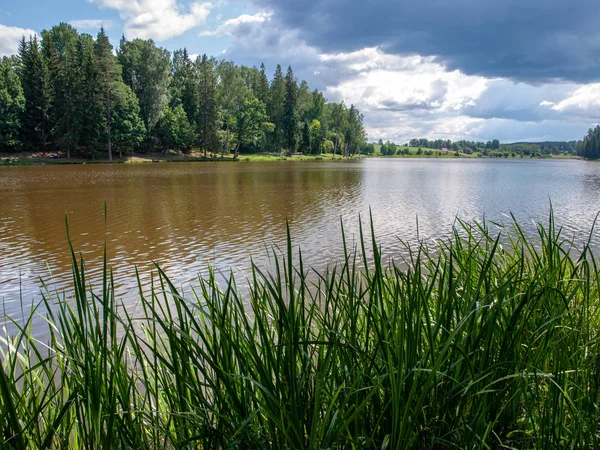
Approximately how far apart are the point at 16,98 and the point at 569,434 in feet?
210

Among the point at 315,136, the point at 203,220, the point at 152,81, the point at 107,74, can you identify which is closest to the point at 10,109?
the point at 107,74

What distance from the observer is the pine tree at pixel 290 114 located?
272ft

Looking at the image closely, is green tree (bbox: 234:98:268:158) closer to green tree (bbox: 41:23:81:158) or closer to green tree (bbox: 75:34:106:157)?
green tree (bbox: 75:34:106:157)

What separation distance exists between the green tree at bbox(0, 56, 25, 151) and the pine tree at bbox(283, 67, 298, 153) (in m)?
44.0

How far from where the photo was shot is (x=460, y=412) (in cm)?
159

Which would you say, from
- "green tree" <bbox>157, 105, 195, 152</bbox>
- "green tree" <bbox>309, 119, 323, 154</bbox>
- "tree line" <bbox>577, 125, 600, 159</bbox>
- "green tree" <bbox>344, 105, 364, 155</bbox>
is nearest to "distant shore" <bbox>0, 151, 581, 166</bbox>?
"green tree" <bbox>157, 105, 195, 152</bbox>

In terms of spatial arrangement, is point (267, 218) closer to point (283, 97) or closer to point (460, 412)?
point (460, 412)

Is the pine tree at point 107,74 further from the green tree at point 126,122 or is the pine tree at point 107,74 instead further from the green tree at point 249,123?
the green tree at point 249,123

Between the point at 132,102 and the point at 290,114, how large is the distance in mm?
32516

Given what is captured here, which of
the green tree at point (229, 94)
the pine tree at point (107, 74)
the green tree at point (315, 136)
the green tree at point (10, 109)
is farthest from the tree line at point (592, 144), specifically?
the green tree at point (10, 109)

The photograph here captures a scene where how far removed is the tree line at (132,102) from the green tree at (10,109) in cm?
12

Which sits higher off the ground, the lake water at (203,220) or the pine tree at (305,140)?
the pine tree at (305,140)

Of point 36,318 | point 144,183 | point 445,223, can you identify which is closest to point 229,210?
point 445,223

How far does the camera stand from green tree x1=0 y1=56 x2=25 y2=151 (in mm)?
50188
